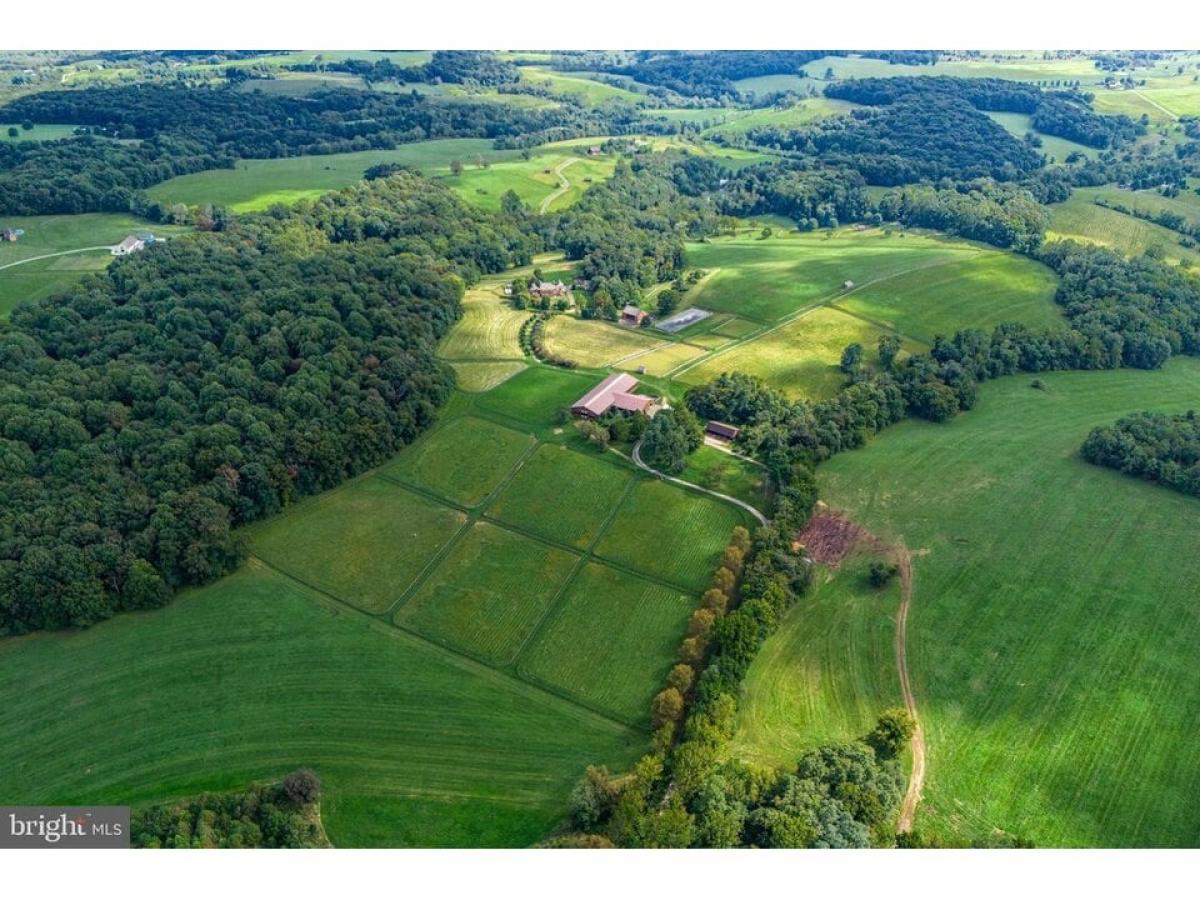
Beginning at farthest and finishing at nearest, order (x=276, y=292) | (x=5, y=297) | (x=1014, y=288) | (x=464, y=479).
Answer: (x=1014, y=288), (x=5, y=297), (x=276, y=292), (x=464, y=479)

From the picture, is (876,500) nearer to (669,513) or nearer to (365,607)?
(669,513)

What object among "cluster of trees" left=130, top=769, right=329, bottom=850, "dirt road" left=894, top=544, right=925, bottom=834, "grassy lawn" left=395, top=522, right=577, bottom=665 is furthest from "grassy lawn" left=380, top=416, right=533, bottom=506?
"dirt road" left=894, top=544, right=925, bottom=834

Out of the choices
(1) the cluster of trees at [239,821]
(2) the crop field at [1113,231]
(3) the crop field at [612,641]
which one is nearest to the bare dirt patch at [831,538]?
(3) the crop field at [612,641]

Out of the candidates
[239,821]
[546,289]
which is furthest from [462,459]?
[546,289]

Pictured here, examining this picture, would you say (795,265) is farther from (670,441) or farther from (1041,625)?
(1041,625)

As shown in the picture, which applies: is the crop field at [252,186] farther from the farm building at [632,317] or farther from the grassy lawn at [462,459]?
the grassy lawn at [462,459]

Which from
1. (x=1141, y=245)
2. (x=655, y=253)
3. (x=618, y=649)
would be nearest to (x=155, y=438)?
(x=618, y=649)

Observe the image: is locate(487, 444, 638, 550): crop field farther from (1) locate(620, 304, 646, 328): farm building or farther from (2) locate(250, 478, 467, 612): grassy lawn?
(1) locate(620, 304, 646, 328): farm building
